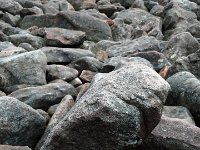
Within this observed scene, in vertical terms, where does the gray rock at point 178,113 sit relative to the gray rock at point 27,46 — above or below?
above

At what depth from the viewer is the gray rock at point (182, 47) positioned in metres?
17.6

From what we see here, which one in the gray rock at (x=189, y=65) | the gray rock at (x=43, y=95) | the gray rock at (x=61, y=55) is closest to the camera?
the gray rock at (x=43, y=95)

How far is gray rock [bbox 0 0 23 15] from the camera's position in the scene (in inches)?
1040

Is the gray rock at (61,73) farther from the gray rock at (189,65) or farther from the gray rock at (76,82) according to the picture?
the gray rock at (189,65)

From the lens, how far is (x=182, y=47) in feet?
58.2

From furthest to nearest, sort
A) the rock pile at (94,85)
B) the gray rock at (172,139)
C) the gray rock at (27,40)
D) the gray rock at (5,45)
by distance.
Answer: the gray rock at (27,40)
the gray rock at (5,45)
the gray rock at (172,139)
the rock pile at (94,85)

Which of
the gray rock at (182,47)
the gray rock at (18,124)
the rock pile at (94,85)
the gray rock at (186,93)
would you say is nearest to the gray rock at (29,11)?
the rock pile at (94,85)

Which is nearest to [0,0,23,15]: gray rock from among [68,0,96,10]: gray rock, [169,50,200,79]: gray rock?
[68,0,96,10]: gray rock

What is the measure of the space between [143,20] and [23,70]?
15.0 metres

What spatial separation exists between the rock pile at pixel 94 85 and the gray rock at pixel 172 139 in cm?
2

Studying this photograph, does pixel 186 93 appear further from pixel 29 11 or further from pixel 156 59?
pixel 29 11

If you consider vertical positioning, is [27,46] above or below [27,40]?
above

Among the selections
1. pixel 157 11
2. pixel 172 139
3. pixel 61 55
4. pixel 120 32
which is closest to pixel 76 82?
pixel 61 55

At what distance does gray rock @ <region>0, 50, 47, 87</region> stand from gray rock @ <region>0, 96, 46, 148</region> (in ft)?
13.1
